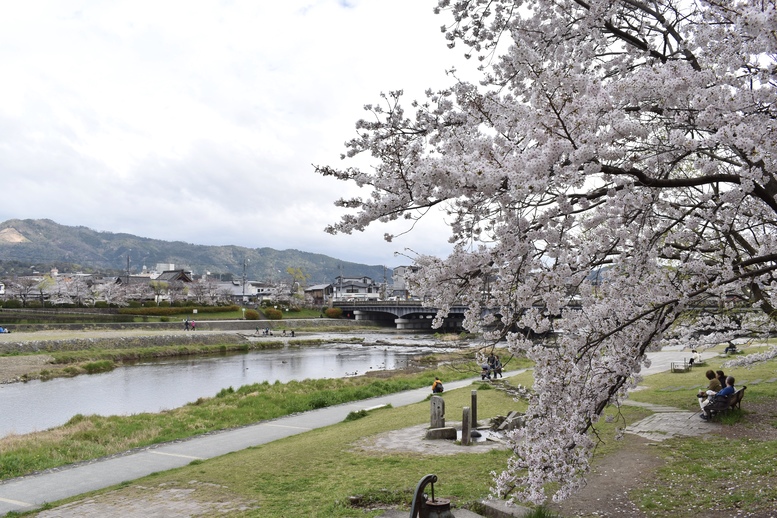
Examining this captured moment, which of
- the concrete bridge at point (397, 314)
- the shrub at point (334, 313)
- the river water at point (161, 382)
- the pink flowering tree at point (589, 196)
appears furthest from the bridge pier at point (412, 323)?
the pink flowering tree at point (589, 196)

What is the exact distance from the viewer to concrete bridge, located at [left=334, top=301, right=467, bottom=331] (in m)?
83.4

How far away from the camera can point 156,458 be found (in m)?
12.4

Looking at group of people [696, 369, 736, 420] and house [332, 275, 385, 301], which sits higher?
house [332, 275, 385, 301]

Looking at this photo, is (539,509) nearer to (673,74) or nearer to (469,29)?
(673,74)

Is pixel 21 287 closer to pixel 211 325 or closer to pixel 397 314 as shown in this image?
pixel 211 325

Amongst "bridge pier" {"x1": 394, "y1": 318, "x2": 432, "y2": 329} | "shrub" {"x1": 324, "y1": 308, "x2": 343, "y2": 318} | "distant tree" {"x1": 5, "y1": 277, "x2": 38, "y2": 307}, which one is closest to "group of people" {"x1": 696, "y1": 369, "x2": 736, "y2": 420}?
"bridge pier" {"x1": 394, "y1": 318, "x2": 432, "y2": 329}

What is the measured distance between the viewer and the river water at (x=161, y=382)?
2289 cm

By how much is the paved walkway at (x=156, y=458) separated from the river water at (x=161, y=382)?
27.2 ft

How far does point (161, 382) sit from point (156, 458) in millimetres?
20691

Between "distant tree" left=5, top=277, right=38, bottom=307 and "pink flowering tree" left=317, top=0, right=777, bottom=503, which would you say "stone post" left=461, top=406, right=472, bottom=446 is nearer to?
"pink flowering tree" left=317, top=0, right=777, bottom=503

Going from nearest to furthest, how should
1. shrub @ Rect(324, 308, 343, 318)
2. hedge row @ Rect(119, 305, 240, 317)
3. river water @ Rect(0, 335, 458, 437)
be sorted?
river water @ Rect(0, 335, 458, 437) → hedge row @ Rect(119, 305, 240, 317) → shrub @ Rect(324, 308, 343, 318)

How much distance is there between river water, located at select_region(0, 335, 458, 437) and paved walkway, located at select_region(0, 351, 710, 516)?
830 cm

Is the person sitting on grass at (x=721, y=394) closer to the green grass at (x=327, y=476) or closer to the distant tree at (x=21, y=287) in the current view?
the green grass at (x=327, y=476)

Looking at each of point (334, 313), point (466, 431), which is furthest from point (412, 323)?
point (466, 431)
